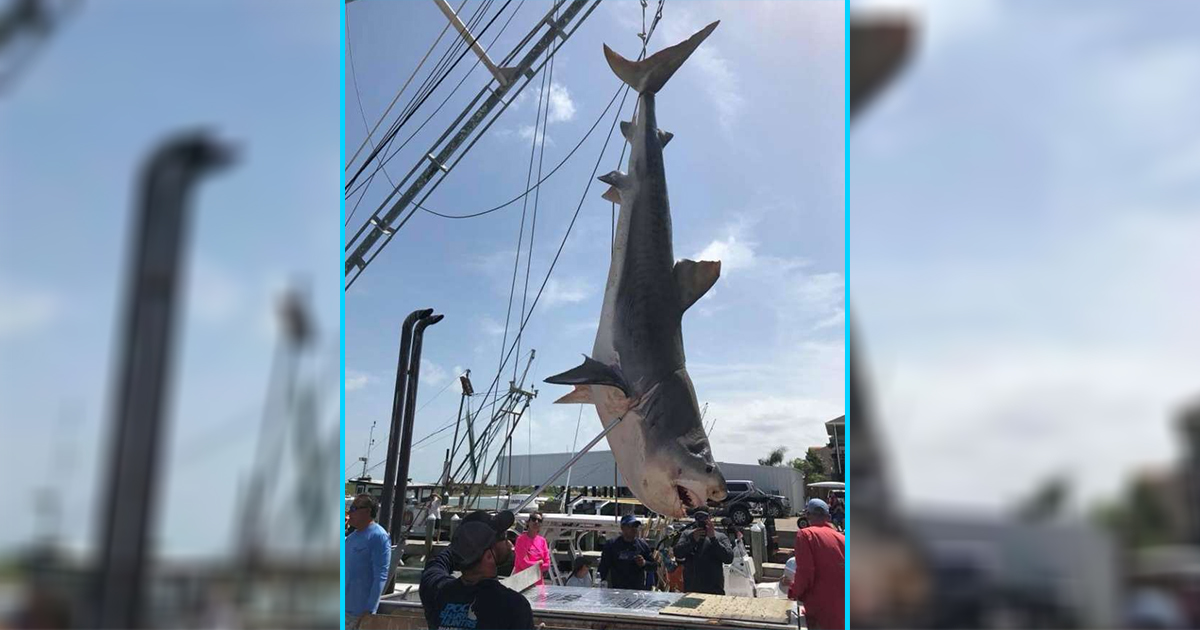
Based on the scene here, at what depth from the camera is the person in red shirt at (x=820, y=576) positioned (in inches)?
86.7

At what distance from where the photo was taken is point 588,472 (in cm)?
271

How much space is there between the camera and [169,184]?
57cm

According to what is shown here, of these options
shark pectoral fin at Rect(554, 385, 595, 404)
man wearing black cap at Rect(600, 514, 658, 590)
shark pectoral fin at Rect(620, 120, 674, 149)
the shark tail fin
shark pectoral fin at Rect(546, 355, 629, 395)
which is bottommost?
man wearing black cap at Rect(600, 514, 658, 590)

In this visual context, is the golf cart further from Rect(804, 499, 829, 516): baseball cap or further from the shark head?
the shark head

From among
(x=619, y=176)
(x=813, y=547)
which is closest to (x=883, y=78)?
(x=813, y=547)

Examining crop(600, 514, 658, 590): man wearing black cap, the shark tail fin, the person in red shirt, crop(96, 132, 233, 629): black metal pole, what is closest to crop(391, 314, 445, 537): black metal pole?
crop(600, 514, 658, 590): man wearing black cap

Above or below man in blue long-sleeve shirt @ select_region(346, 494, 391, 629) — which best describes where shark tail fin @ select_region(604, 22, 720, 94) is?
above

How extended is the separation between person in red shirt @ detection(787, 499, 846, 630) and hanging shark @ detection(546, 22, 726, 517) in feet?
0.98

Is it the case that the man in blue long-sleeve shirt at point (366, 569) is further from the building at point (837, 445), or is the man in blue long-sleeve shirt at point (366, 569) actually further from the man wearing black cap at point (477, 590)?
the building at point (837, 445)

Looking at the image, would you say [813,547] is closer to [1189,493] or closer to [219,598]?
[1189,493]

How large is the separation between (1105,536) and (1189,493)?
195 millimetres

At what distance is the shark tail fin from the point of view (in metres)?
2.70

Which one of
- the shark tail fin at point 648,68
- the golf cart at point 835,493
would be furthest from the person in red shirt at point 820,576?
the shark tail fin at point 648,68

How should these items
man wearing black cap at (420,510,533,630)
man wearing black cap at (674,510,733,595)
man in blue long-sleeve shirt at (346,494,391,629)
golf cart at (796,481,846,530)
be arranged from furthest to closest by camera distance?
man wearing black cap at (674,510,733,595) < man in blue long-sleeve shirt at (346,494,391,629) < golf cart at (796,481,846,530) < man wearing black cap at (420,510,533,630)
